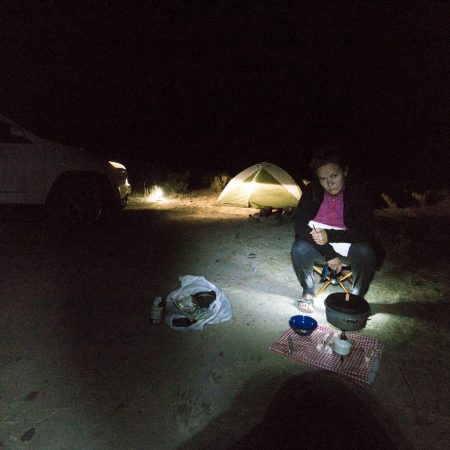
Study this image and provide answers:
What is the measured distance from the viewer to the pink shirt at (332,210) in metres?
3.54

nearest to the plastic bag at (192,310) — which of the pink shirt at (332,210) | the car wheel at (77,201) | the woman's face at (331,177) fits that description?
the pink shirt at (332,210)

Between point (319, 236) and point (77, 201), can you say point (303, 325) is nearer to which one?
point (319, 236)

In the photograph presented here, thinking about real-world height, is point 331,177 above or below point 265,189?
above

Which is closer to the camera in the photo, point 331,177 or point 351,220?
point 331,177

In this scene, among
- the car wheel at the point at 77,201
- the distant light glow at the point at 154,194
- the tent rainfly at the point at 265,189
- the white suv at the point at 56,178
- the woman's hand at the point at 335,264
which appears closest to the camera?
the woman's hand at the point at 335,264

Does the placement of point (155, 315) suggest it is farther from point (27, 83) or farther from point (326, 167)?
point (27, 83)

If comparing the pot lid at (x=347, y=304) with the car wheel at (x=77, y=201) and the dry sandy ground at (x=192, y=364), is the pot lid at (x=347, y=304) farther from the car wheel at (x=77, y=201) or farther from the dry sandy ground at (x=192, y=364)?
the car wheel at (x=77, y=201)

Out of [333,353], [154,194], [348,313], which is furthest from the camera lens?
[154,194]

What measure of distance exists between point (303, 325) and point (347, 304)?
42 cm

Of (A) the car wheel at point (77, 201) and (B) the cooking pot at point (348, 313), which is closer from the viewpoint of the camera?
(B) the cooking pot at point (348, 313)

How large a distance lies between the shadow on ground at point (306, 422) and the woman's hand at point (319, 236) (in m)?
1.35

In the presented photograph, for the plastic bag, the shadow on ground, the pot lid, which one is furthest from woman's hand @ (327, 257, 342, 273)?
the shadow on ground

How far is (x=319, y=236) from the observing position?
3.34m

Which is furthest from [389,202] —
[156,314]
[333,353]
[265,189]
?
[156,314]
